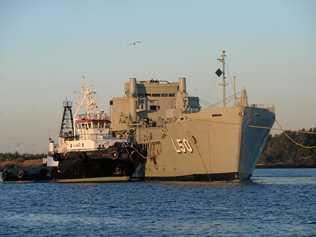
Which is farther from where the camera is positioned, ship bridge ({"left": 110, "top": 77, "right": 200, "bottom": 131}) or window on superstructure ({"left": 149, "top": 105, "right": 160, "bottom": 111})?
window on superstructure ({"left": 149, "top": 105, "right": 160, "bottom": 111})

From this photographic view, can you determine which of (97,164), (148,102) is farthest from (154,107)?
(97,164)

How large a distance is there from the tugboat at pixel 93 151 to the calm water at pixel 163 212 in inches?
367

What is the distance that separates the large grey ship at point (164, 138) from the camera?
64.7 m

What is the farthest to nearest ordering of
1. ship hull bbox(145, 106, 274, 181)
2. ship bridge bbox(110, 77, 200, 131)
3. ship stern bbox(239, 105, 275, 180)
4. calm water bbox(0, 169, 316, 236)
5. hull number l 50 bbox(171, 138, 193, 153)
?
ship bridge bbox(110, 77, 200, 131) → hull number l 50 bbox(171, 138, 193, 153) → ship stern bbox(239, 105, 275, 180) → ship hull bbox(145, 106, 274, 181) → calm water bbox(0, 169, 316, 236)

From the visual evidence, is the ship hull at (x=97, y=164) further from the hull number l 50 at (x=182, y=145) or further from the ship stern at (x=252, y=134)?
the ship stern at (x=252, y=134)

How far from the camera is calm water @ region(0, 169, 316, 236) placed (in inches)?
1439

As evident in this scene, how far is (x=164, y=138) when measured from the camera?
234 feet

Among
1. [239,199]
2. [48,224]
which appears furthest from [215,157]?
[48,224]

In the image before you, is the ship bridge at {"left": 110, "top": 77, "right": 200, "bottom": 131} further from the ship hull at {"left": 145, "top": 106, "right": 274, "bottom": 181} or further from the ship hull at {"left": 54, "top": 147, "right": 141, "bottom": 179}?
the ship hull at {"left": 145, "top": 106, "right": 274, "bottom": 181}

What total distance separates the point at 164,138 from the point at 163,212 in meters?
27.5

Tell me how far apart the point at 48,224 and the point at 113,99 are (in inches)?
1889

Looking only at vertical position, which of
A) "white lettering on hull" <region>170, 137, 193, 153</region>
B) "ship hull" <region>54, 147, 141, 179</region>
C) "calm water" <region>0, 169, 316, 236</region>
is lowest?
"calm water" <region>0, 169, 316, 236</region>

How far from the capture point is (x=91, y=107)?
83.4 meters

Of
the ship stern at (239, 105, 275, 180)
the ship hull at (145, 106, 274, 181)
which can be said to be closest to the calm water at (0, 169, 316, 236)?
the ship hull at (145, 106, 274, 181)
